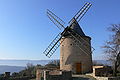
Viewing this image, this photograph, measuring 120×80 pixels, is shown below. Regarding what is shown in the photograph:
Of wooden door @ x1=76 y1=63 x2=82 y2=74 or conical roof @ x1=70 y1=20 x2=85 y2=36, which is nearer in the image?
wooden door @ x1=76 y1=63 x2=82 y2=74

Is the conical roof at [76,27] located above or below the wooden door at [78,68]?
above

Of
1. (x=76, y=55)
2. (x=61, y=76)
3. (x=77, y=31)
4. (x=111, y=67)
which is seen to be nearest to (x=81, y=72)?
(x=76, y=55)

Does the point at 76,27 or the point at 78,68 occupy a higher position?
the point at 76,27

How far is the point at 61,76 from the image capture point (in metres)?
18.2

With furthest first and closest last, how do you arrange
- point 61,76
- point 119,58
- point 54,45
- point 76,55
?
1. point 54,45
2. point 76,55
3. point 119,58
4. point 61,76

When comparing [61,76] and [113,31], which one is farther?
[113,31]

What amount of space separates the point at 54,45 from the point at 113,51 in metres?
9.00

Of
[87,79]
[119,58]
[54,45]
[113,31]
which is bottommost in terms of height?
[87,79]

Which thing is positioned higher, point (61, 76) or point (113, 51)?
point (113, 51)

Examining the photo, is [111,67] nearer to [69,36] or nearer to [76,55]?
[76,55]

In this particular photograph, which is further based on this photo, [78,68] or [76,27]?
[76,27]

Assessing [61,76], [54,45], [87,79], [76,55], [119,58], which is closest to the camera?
[61,76]

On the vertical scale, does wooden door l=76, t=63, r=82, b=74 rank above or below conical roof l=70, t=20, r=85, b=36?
below

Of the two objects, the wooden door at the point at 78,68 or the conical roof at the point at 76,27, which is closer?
the wooden door at the point at 78,68
